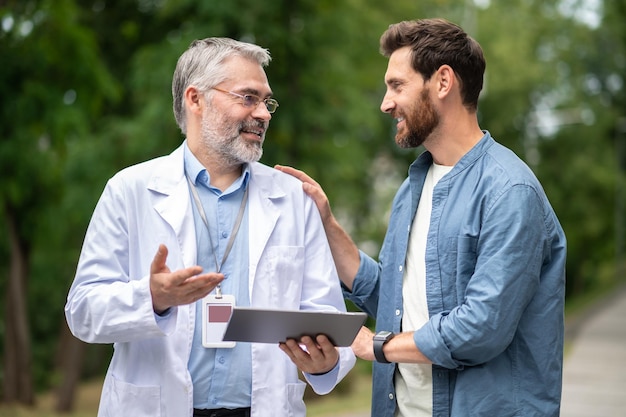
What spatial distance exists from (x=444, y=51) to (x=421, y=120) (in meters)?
0.26

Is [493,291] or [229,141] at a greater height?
[229,141]

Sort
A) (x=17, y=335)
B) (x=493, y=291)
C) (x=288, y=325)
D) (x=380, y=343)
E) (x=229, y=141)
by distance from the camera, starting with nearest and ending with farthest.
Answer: (x=288, y=325) → (x=493, y=291) → (x=380, y=343) → (x=229, y=141) → (x=17, y=335)

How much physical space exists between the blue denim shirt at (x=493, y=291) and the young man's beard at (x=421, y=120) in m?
0.17

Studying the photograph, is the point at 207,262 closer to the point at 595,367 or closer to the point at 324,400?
the point at 595,367

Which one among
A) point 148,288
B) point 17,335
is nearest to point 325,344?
point 148,288

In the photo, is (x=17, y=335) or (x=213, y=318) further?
(x=17, y=335)

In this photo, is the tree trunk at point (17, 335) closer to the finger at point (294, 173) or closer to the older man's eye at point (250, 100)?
the finger at point (294, 173)

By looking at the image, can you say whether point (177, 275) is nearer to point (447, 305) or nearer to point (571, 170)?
point (447, 305)

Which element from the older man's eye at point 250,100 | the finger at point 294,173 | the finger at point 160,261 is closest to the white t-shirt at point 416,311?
the finger at point 294,173

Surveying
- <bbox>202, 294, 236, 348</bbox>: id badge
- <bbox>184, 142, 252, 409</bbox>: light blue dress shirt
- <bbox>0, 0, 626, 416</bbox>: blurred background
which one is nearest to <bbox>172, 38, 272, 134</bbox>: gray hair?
<bbox>184, 142, 252, 409</bbox>: light blue dress shirt

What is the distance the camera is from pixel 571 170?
2925cm

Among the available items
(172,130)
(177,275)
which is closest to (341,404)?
(172,130)

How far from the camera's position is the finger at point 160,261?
2.80 m

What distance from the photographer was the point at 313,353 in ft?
10.2
